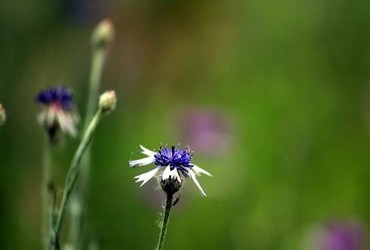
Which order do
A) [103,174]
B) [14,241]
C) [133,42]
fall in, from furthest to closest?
[133,42] → [103,174] → [14,241]

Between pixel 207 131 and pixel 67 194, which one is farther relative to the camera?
pixel 207 131

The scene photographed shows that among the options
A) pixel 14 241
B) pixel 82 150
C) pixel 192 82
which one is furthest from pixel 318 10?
pixel 82 150

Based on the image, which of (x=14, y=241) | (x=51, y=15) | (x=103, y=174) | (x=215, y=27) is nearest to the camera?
(x=14, y=241)

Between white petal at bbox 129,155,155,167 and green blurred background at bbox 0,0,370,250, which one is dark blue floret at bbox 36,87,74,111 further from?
green blurred background at bbox 0,0,370,250

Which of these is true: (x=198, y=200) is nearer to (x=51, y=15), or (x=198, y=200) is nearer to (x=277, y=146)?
(x=277, y=146)

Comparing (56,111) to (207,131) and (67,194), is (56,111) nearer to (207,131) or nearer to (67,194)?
(67,194)

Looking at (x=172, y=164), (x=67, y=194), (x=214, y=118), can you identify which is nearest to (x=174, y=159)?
(x=172, y=164)

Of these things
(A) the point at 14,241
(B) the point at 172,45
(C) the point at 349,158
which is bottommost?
(A) the point at 14,241
